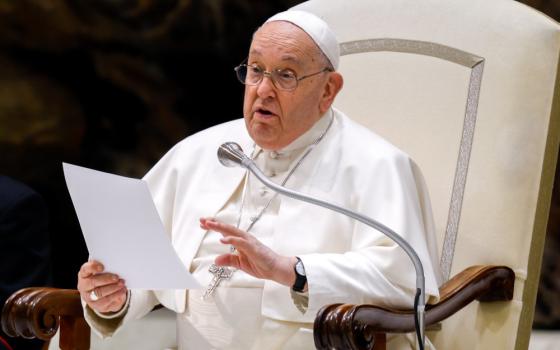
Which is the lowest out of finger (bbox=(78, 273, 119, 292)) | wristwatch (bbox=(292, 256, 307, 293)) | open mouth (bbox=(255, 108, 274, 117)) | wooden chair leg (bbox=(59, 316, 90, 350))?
wooden chair leg (bbox=(59, 316, 90, 350))

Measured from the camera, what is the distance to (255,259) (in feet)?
10.1

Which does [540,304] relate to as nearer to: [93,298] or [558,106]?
[558,106]

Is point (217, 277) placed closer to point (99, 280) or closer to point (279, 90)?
point (99, 280)

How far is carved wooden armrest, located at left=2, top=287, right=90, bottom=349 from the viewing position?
3355 mm

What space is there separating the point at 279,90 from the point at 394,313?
88cm

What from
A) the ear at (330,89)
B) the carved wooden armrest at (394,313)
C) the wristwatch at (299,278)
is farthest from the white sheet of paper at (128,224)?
the ear at (330,89)

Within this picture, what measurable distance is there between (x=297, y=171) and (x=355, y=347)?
941 mm

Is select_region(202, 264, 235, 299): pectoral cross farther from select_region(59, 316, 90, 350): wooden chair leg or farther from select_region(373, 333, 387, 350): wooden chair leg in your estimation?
select_region(373, 333, 387, 350): wooden chair leg

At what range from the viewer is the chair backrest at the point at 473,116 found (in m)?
3.61

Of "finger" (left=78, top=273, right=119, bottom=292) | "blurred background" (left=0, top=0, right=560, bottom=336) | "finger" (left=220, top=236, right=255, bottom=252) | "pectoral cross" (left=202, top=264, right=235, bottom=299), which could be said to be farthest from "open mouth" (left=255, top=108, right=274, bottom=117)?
"blurred background" (left=0, top=0, right=560, bottom=336)

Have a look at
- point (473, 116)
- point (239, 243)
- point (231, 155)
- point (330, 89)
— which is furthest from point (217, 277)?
point (473, 116)

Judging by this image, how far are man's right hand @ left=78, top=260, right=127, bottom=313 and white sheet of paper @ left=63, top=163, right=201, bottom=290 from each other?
14 cm

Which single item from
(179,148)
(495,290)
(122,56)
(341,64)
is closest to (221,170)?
(179,148)

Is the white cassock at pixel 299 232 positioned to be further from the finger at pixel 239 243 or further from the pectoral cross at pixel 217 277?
the finger at pixel 239 243
